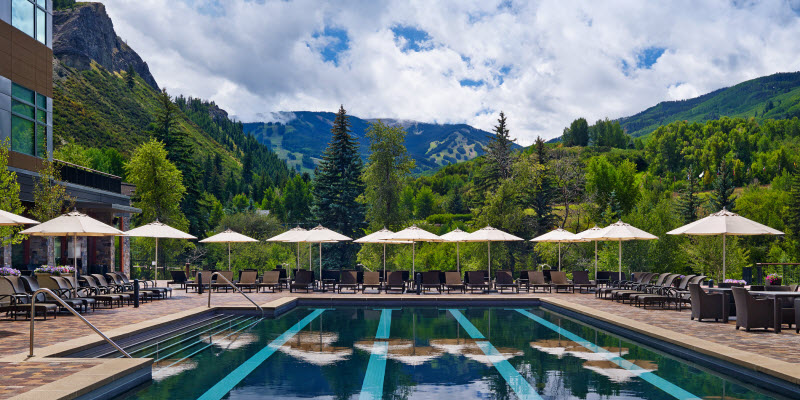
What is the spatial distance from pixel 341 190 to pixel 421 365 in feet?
116

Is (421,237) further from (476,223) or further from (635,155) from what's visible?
(635,155)

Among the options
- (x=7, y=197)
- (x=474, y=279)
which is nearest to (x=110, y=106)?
(x=7, y=197)

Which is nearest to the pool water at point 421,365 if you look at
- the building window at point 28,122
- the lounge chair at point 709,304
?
the lounge chair at point 709,304

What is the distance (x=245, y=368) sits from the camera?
8453mm

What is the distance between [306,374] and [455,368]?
2.10m

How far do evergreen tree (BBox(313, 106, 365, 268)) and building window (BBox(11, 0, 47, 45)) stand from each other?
869 inches

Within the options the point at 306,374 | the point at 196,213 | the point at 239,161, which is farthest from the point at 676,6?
the point at 239,161

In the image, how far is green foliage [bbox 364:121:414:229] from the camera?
37.9m

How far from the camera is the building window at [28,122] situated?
21.0 metres

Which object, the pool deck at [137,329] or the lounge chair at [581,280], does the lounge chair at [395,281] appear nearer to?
the pool deck at [137,329]

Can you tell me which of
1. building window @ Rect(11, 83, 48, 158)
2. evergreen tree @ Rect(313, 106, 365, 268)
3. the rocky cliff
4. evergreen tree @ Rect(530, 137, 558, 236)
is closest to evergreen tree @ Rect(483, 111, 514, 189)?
evergreen tree @ Rect(530, 137, 558, 236)

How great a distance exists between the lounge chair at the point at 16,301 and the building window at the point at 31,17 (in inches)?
486

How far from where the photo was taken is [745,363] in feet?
24.3

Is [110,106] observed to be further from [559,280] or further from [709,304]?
[709,304]
